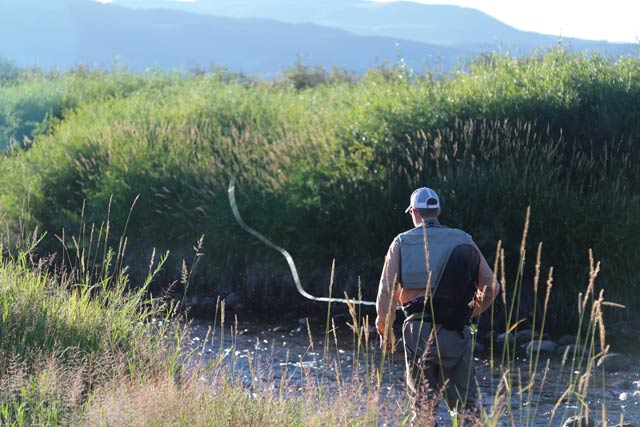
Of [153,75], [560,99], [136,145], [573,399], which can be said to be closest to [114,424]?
[573,399]

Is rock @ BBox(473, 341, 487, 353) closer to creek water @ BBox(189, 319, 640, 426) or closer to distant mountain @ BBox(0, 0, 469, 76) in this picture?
creek water @ BBox(189, 319, 640, 426)

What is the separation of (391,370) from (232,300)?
11.7 ft

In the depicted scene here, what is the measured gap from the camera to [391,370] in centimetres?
952

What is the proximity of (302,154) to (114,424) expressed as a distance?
8.60 meters

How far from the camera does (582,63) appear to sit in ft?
46.3

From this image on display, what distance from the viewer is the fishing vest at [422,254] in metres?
6.16

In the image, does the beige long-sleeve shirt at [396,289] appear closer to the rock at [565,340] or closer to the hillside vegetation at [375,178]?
the rock at [565,340]

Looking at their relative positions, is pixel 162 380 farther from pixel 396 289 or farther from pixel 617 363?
pixel 617 363

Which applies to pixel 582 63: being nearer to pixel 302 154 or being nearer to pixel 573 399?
pixel 302 154

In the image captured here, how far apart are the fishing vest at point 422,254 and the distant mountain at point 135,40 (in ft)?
506

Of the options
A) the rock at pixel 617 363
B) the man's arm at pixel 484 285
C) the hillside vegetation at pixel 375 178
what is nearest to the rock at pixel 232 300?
the hillside vegetation at pixel 375 178

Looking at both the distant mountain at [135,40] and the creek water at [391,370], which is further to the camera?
the distant mountain at [135,40]

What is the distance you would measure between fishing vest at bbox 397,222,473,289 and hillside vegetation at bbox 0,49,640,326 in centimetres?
506

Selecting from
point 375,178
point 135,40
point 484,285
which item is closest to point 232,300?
point 375,178
